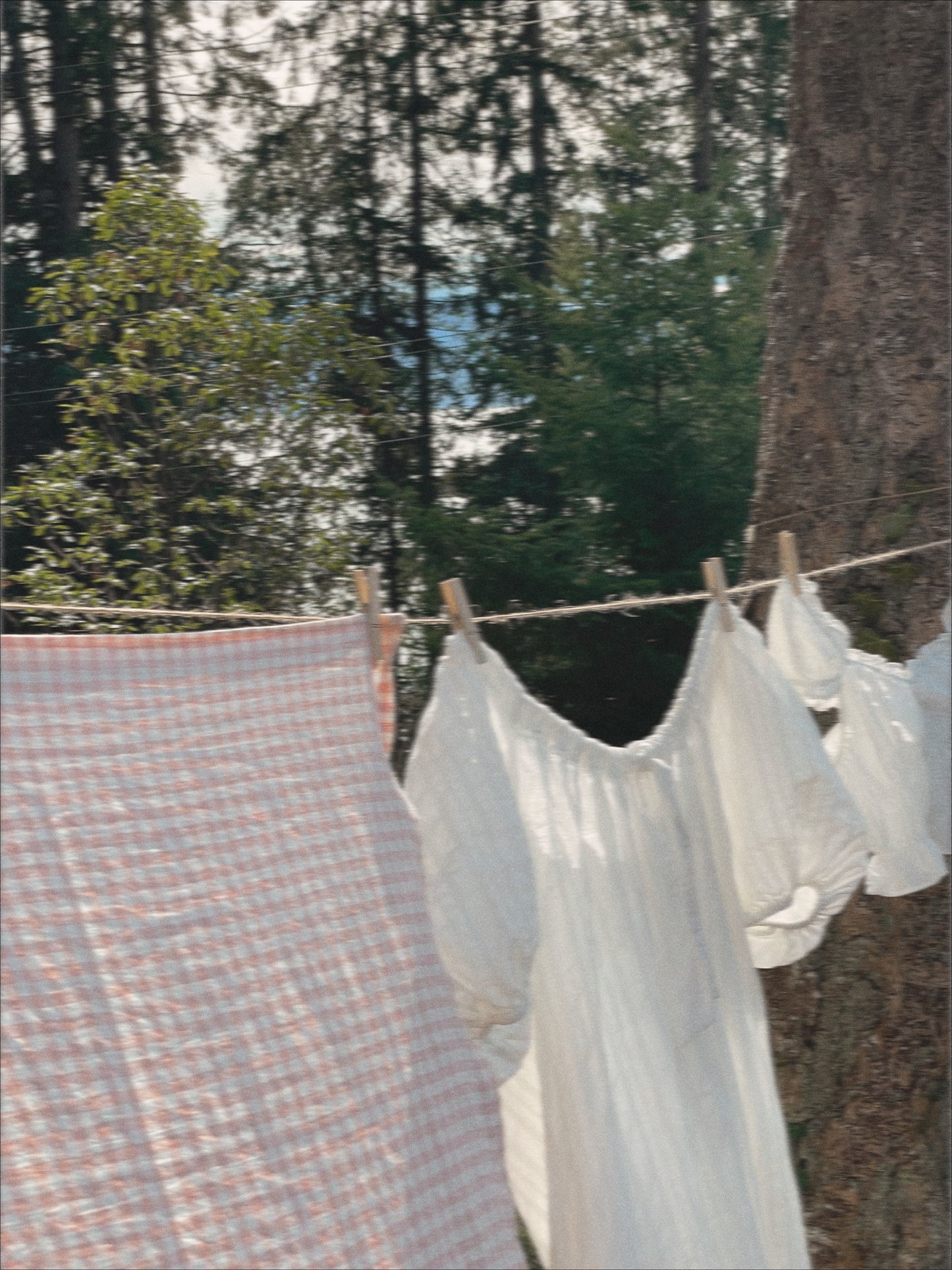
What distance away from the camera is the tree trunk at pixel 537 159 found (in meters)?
5.29

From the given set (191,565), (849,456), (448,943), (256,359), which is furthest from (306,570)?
(448,943)

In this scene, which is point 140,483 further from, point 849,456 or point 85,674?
point 85,674

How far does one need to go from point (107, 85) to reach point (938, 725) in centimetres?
424

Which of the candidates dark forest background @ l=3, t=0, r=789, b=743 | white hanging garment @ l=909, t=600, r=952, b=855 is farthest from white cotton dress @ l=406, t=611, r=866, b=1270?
dark forest background @ l=3, t=0, r=789, b=743

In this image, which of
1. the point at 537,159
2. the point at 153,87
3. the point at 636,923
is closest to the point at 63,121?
the point at 153,87

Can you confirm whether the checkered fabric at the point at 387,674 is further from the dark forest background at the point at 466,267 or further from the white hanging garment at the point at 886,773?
the dark forest background at the point at 466,267

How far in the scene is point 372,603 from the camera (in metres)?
1.12

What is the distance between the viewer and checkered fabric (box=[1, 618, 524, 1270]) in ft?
2.80

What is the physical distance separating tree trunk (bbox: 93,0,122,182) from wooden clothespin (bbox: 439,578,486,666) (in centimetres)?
437

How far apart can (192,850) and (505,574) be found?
413 centimetres

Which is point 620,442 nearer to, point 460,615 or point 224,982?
point 460,615

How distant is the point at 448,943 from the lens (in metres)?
1.08

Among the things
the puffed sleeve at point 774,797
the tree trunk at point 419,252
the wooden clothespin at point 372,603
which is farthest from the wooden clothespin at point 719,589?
the tree trunk at point 419,252

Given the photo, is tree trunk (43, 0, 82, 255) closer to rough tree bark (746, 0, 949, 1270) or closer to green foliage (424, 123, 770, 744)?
green foliage (424, 123, 770, 744)
